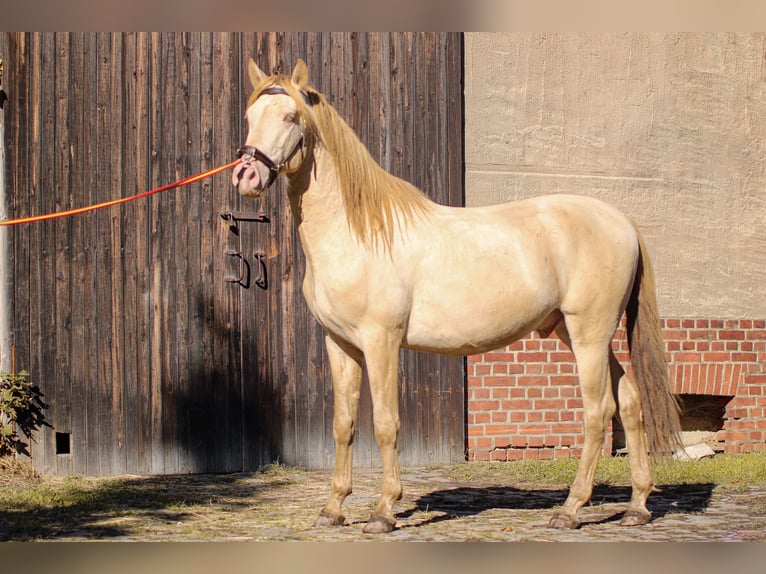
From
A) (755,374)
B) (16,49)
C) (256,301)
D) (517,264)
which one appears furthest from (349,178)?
(755,374)

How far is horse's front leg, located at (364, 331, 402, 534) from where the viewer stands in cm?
495

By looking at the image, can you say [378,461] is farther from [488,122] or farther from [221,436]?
[488,122]

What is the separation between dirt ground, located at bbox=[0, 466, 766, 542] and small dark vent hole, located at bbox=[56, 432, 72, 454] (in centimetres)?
30

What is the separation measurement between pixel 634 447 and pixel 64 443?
4.47 meters

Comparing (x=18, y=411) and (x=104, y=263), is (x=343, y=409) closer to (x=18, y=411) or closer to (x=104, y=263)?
(x=104, y=263)

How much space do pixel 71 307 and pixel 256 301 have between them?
146 centimetres

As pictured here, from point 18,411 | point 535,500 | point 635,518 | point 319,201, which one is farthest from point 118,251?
point 635,518

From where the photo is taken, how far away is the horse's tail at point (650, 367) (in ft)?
18.1

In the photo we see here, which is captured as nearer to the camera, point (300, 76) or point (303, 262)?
point (300, 76)

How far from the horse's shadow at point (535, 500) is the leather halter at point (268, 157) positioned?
2110 millimetres

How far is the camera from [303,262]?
771cm

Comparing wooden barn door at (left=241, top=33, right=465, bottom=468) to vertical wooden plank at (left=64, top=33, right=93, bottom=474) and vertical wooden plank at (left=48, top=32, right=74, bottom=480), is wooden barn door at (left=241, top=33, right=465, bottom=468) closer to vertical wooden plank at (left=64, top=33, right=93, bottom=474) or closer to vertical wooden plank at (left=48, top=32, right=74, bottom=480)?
vertical wooden plank at (left=64, top=33, right=93, bottom=474)

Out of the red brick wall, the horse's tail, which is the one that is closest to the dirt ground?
the horse's tail

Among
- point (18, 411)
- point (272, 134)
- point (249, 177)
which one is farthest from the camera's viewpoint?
point (18, 411)
